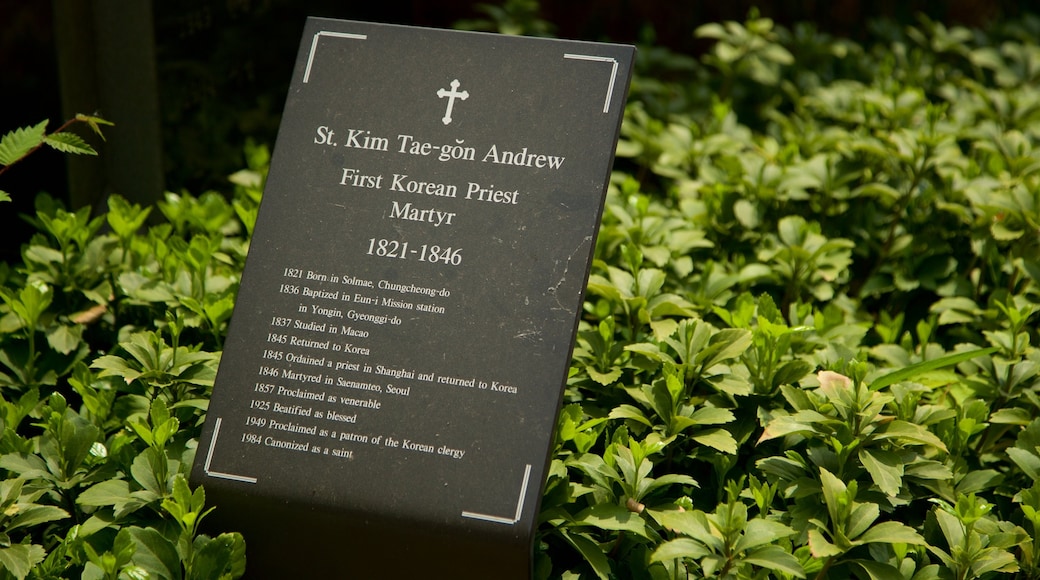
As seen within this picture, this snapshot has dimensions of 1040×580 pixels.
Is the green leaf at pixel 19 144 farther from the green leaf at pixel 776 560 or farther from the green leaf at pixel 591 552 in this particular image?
the green leaf at pixel 776 560

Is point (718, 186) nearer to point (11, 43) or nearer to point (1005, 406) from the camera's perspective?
point (1005, 406)

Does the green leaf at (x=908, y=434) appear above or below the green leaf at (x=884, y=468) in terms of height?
above

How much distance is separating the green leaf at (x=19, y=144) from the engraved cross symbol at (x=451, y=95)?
2.55ft

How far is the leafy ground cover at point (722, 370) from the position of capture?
1.67m

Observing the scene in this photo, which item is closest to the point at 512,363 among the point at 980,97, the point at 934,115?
the point at 934,115

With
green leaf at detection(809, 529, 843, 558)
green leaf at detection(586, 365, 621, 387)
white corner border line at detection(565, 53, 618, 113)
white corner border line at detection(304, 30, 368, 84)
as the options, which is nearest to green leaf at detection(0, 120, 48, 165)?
white corner border line at detection(304, 30, 368, 84)

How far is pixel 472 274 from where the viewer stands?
172cm

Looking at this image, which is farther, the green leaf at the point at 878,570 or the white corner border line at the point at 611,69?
the white corner border line at the point at 611,69

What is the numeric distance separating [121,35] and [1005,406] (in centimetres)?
268

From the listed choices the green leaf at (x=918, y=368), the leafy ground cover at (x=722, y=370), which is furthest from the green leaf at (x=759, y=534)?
the green leaf at (x=918, y=368)

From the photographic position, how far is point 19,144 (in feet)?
6.02

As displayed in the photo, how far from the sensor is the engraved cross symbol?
6.05 ft

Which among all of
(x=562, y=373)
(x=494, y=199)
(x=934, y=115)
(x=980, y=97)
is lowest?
(x=562, y=373)

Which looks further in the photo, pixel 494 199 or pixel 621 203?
pixel 621 203
